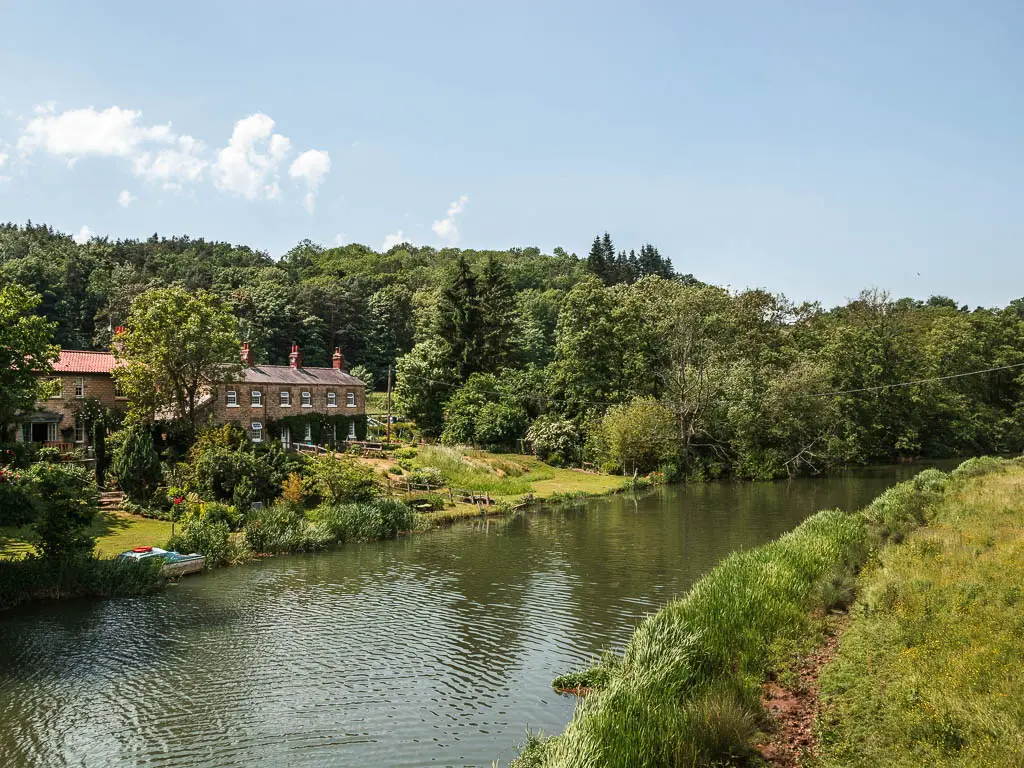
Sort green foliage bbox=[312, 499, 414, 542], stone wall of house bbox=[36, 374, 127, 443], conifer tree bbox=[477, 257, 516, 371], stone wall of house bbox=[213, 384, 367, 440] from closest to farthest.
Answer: green foliage bbox=[312, 499, 414, 542]
stone wall of house bbox=[36, 374, 127, 443]
stone wall of house bbox=[213, 384, 367, 440]
conifer tree bbox=[477, 257, 516, 371]

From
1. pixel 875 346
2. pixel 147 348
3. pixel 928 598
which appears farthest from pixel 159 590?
pixel 875 346

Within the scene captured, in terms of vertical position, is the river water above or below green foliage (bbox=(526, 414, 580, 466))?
below

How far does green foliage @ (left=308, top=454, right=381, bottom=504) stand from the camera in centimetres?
3716

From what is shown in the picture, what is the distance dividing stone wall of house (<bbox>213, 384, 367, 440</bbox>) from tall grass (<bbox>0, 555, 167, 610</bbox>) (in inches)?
976

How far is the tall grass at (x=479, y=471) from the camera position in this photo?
48.2 m

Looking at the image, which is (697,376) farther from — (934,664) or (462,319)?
(934,664)

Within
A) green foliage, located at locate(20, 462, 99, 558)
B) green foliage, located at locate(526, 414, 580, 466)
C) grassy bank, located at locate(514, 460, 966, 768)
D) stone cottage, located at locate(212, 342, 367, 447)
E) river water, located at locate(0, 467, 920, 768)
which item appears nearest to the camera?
grassy bank, located at locate(514, 460, 966, 768)

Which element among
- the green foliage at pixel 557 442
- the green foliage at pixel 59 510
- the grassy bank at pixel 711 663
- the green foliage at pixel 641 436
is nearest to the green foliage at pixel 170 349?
the green foliage at pixel 59 510

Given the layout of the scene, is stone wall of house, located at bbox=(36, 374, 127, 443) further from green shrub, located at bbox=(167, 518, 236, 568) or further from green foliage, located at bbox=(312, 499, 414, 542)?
green shrub, located at bbox=(167, 518, 236, 568)

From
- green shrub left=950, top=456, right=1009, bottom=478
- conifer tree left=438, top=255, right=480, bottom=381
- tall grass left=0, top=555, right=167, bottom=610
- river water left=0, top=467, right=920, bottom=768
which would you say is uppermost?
conifer tree left=438, top=255, right=480, bottom=381

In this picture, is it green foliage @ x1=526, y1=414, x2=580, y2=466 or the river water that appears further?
green foliage @ x1=526, y1=414, x2=580, y2=466

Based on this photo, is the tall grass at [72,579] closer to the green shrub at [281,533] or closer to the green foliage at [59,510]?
the green foliage at [59,510]

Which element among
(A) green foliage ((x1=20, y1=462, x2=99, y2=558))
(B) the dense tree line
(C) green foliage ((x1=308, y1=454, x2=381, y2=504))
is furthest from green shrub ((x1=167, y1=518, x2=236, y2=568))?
(B) the dense tree line

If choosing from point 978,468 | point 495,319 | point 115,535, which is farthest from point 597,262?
point 115,535
